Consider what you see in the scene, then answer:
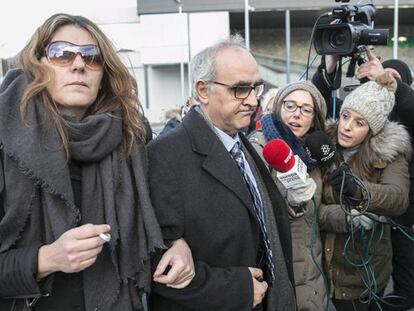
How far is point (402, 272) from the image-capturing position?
10.5 feet

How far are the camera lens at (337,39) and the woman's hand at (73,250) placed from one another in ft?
6.82

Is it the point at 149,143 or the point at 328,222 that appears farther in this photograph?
the point at 328,222

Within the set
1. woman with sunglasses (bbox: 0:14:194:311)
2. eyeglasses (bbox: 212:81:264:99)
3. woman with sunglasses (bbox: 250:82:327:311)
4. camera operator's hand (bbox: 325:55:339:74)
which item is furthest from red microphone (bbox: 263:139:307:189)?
camera operator's hand (bbox: 325:55:339:74)

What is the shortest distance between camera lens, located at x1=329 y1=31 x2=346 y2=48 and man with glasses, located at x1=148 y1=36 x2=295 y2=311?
3.76 ft

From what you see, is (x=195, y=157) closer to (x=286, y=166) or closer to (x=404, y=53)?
(x=286, y=166)

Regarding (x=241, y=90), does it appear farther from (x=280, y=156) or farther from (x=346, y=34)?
(x=346, y=34)

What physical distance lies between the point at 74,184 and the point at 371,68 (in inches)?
81.8

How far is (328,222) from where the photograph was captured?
2535 millimetres

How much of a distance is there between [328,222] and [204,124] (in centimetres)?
110

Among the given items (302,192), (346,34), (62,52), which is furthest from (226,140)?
(346,34)

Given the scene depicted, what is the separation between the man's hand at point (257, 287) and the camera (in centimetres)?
177

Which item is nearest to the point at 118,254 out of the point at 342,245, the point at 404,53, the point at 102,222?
the point at 102,222

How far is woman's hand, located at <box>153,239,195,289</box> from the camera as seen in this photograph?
60.1 inches

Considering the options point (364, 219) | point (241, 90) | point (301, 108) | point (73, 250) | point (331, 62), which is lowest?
point (364, 219)
